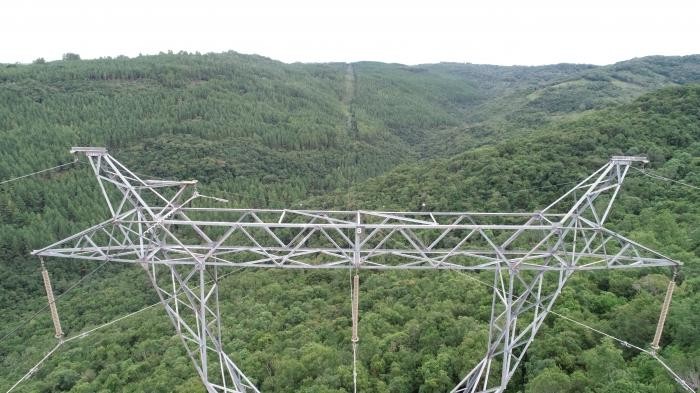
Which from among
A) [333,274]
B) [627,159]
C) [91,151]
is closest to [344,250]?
[91,151]

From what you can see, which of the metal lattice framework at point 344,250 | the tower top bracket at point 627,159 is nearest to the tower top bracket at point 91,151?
the metal lattice framework at point 344,250

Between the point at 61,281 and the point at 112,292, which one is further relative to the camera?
the point at 61,281

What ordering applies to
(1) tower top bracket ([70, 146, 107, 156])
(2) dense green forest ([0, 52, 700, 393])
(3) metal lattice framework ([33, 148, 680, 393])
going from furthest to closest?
(2) dense green forest ([0, 52, 700, 393]) < (1) tower top bracket ([70, 146, 107, 156]) < (3) metal lattice framework ([33, 148, 680, 393])

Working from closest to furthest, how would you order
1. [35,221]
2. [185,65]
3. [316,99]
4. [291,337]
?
1. [291,337]
2. [35,221]
3. [185,65]
4. [316,99]

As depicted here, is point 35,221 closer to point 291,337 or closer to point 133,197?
point 291,337

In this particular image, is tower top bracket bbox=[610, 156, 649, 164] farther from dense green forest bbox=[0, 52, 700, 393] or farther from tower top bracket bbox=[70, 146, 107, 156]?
tower top bracket bbox=[70, 146, 107, 156]

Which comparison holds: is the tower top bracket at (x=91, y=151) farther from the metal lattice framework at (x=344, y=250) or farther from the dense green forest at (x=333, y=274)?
the dense green forest at (x=333, y=274)

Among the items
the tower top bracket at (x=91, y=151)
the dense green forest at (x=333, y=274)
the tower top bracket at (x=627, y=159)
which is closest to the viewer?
the tower top bracket at (x=627, y=159)

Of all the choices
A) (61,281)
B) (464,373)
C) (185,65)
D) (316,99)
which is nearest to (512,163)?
(464,373)

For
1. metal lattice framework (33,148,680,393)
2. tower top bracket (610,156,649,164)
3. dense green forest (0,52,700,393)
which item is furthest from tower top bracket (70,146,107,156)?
tower top bracket (610,156,649,164)
